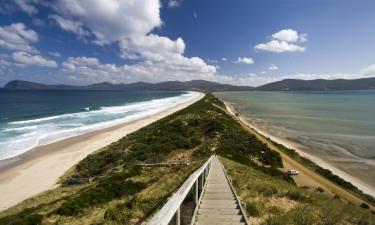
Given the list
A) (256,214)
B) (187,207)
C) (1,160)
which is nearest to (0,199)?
(1,160)

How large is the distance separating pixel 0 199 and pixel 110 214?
1374 centimetres

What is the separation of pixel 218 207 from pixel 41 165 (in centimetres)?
2239

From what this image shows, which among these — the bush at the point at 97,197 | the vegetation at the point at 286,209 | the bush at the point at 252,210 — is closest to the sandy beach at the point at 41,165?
the bush at the point at 97,197

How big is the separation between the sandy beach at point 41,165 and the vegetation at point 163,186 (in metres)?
1.68

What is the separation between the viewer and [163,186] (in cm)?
950

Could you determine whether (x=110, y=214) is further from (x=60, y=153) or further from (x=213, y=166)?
(x=60, y=153)

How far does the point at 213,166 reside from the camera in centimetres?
1116

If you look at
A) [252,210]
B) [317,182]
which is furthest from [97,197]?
[317,182]

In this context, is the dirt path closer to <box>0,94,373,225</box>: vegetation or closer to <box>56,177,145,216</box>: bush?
<box>0,94,373,225</box>: vegetation

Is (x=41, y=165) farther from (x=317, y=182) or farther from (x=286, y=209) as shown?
(x=317, y=182)

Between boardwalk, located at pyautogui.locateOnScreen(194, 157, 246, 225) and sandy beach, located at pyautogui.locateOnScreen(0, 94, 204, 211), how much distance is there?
14.3 m

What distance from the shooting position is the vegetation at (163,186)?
22.2ft

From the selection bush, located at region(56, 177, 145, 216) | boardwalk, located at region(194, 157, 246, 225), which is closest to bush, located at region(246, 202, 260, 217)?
boardwalk, located at region(194, 157, 246, 225)

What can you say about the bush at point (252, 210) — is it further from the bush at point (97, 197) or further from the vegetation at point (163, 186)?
the bush at point (97, 197)
